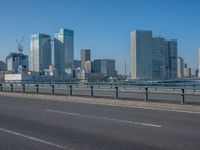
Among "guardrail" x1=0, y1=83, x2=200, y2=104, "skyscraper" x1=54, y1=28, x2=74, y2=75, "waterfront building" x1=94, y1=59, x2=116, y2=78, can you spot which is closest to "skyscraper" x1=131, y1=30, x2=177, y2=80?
"guardrail" x1=0, y1=83, x2=200, y2=104

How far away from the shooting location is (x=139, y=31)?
8969 centimetres

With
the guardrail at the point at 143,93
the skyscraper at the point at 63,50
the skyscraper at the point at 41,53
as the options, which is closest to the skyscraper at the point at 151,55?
the guardrail at the point at 143,93

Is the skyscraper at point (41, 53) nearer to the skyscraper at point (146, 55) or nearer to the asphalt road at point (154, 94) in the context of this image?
the skyscraper at point (146, 55)

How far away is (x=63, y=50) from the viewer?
183 meters

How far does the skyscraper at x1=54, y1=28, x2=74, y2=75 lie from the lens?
7092 inches

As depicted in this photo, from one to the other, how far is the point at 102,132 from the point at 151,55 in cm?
7037

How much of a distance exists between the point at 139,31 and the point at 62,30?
341 feet

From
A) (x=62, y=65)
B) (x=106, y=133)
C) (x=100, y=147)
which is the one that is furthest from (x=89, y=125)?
(x=62, y=65)

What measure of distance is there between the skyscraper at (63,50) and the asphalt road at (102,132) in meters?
157

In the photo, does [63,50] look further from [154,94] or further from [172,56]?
[154,94]

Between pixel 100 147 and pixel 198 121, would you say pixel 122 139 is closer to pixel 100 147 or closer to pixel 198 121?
pixel 100 147

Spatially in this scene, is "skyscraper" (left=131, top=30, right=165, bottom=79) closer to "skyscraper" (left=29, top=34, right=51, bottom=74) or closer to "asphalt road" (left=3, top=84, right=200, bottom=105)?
"asphalt road" (left=3, top=84, right=200, bottom=105)

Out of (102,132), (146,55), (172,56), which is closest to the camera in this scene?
(102,132)

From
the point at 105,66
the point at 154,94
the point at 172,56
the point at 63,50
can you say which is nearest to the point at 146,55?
the point at 172,56
